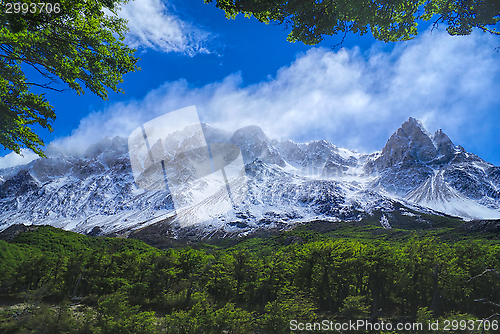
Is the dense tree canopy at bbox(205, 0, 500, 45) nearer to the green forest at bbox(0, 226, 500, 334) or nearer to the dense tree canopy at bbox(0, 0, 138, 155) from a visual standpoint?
the dense tree canopy at bbox(0, 0, 138, 155)

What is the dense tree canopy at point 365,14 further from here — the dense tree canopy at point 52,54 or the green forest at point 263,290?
the green forest at point 263,290

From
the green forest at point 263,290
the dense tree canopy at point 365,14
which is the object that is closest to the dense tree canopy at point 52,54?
the dense tree canopy at point 365,14

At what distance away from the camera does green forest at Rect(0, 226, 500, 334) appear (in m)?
20.5

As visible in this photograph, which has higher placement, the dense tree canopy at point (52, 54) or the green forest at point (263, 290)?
the dense tree canopy at point (52, 54)

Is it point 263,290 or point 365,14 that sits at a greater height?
point 365,14

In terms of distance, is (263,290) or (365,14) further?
(263,290)

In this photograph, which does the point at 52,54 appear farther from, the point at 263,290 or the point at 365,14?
the point at 263,290

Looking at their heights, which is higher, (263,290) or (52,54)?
(52,54)

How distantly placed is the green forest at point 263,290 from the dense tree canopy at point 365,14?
1616 centimetres

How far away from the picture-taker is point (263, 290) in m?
32.5

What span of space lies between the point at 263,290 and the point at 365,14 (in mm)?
34125

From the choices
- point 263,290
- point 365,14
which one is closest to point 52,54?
point 365,14

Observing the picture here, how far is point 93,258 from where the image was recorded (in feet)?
141

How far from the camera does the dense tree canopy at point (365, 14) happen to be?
7.10 metres
